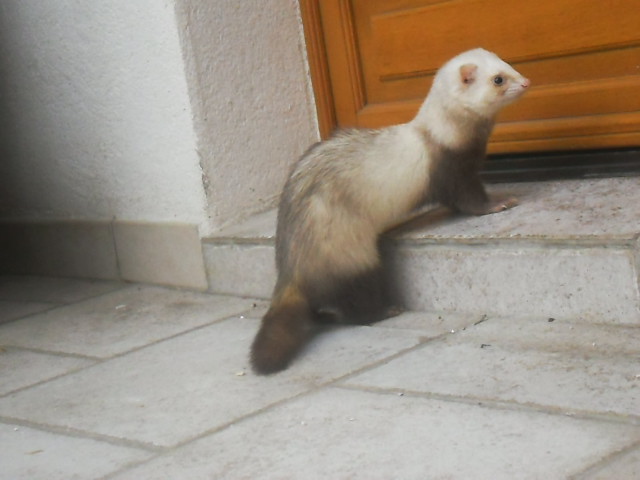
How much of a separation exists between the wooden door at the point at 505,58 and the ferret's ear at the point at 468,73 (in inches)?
18.7

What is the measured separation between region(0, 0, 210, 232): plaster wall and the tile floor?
0.76 m

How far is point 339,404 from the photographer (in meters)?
2.65

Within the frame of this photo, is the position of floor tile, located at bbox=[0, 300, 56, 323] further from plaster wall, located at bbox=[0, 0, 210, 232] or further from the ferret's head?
the ferret's head

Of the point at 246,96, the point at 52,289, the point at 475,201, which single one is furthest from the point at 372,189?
the point at 52,289

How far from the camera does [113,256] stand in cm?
450

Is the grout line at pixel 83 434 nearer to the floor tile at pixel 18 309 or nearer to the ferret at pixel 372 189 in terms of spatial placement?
the ferret at pixel 372 189

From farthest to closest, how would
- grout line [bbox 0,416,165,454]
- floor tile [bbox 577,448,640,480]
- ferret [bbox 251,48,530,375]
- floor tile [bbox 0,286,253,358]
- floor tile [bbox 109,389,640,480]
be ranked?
floor tile [bbox 0,286,253,358] < ferret [bbox 251,48,530,375] < grout line [bbox 0,416,165,454] < floor tile [bbox 109,389,640,480] < floor tile [bbox 577,448,640,480]

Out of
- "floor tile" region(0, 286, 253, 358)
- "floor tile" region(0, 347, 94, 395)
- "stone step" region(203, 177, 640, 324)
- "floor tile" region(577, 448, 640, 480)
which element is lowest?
"floor tile" region(0, 286, 253, 358)

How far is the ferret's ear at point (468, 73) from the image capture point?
3289mm

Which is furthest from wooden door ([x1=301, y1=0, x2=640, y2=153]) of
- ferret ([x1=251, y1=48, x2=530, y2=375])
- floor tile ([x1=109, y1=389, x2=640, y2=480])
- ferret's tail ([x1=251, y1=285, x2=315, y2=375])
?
floor tile ([x1=109, y1=389, x2=640, y2=480])

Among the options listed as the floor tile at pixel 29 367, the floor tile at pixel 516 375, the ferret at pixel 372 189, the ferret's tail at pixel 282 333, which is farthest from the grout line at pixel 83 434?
the ferret at pixel 372 189

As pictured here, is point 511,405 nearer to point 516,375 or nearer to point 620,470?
point 516,375

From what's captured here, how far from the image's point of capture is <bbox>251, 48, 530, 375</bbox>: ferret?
326 centimetres

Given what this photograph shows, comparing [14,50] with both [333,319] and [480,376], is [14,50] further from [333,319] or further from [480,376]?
[480,376]
